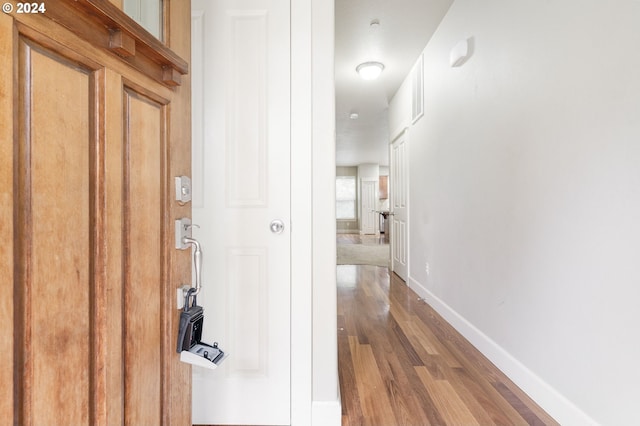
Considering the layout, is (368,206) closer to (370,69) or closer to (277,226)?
(370,69)

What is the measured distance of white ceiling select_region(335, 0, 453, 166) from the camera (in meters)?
2.61

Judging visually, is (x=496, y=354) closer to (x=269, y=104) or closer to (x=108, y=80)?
(x=269, y=104)

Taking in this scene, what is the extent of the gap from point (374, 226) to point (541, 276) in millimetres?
9935

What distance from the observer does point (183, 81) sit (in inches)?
30.7

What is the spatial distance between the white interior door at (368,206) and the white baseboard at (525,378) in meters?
8.83

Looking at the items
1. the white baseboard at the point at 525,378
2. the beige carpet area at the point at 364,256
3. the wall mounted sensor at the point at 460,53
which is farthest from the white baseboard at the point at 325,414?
the beige carpet area at the point at 364,256

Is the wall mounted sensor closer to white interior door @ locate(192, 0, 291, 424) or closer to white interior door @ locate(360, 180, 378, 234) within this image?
white interior door @ locate(192, 0, 291, 424)

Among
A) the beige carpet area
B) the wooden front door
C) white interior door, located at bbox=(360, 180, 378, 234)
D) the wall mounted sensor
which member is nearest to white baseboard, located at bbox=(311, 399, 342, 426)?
the wooden front door

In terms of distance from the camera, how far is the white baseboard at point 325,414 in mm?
1347

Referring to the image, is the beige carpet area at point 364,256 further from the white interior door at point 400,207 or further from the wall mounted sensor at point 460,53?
the wall mounted sensor at point 460,53

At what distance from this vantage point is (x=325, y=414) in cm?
135

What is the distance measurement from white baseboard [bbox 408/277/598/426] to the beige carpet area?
2955 millimetres

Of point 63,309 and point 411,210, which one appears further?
point 411,210

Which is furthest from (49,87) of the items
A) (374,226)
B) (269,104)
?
(374,226)
